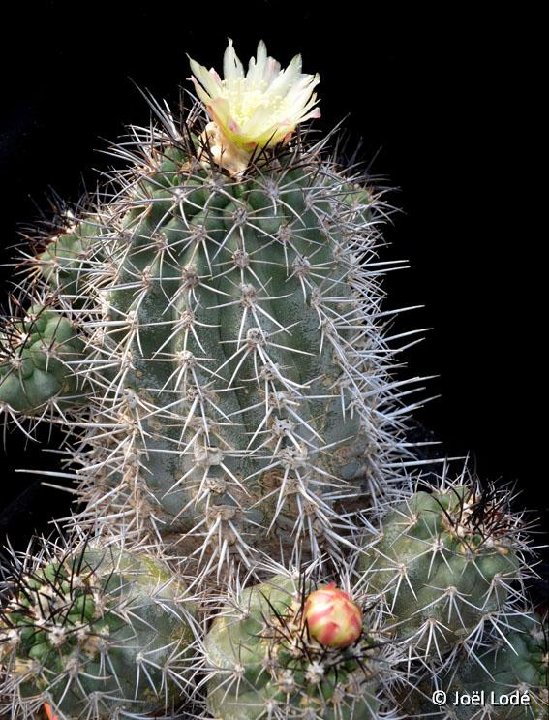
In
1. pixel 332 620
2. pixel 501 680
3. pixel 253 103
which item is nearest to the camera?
pixel 332 620

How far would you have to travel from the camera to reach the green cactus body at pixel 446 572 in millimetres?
953

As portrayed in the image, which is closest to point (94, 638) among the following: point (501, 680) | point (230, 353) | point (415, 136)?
point (230, 353)

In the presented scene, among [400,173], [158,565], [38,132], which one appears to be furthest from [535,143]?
[158,565]

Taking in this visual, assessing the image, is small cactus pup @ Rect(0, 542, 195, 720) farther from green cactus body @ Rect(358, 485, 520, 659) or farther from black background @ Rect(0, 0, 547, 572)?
black background @ Rect(0, 0, 547, 572)

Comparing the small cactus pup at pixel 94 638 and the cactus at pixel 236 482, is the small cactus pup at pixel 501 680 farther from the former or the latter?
the small cactus pup at pixel 94 638

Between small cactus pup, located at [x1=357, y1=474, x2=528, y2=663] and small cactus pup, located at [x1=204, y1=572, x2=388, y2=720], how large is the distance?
0.35 feet

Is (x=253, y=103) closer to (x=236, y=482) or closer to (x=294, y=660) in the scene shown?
(x=236, y=482)

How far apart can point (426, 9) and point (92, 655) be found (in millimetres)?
1270

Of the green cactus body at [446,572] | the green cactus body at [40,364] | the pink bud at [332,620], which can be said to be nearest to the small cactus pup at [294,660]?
the pink bud at [332,620]

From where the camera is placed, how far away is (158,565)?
3.33ft

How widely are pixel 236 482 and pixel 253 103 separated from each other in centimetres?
42

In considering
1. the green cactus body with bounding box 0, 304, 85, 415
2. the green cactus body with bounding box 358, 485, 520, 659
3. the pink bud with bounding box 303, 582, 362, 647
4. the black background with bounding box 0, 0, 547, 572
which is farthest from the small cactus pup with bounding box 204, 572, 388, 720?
the black background with bounding box 0, 0, 547, 572

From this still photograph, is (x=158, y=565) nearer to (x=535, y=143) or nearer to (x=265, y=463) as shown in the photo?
(x=265, y=463)

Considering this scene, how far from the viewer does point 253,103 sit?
925 mm
